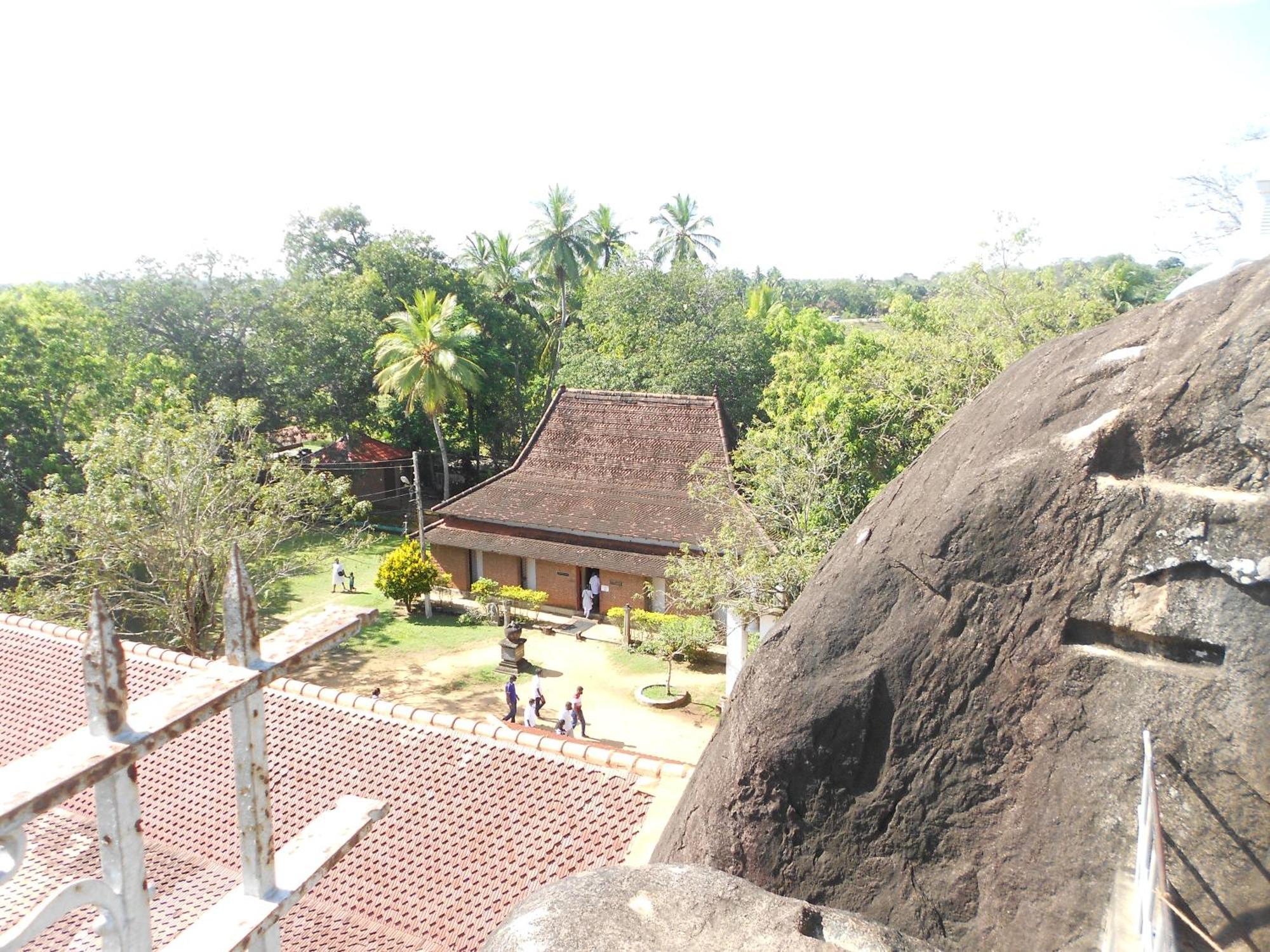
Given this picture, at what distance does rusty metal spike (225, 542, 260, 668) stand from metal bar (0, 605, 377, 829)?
5 cm

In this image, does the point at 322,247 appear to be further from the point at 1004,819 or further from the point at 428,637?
the point at 1004,819

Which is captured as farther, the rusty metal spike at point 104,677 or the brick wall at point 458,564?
the brick wall at point 458,564

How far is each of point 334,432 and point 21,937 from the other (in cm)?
3268

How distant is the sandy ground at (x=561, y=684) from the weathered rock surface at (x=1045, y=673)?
10075 mm

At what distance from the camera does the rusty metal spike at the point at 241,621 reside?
302 centimetres

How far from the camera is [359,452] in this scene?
32.2 m

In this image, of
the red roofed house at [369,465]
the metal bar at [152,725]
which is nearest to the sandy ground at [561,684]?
the metal bar at [152,725]

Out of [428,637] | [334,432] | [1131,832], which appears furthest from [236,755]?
[334,432]

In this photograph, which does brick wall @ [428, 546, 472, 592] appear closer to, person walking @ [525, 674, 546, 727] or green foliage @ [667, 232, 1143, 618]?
green foliage @ [667, 232, 1143, 618]

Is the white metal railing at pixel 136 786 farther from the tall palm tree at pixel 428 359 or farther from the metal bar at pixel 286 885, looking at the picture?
the tall palm tree at pixel 428 359

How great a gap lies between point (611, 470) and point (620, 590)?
320 cm

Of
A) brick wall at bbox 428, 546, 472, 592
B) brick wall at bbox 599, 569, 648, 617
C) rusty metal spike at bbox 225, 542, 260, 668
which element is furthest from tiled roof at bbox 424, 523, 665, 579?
rusty metal spike at bbox 225, 542, 260, 668

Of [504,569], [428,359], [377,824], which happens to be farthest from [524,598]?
[377,824]

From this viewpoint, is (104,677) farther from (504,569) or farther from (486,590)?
(504,569)
